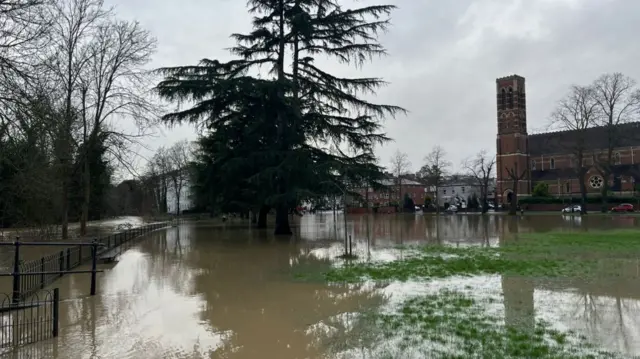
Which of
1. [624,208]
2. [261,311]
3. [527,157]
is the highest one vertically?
[527,157]

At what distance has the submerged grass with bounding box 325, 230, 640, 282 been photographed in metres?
12.7

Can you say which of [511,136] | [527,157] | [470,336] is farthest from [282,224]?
[527,157]

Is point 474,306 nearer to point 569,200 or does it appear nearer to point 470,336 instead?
point 470,336

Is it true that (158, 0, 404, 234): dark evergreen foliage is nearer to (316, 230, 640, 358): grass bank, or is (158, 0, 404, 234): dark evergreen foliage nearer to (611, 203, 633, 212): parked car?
(316, 230, 640, 358): grass bank

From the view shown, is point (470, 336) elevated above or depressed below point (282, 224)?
below

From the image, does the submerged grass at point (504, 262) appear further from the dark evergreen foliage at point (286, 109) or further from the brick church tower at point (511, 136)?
the brick church tower at point (511, 136)

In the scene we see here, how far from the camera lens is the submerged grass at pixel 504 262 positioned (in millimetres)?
12680

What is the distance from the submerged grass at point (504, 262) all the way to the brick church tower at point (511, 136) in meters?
65.1

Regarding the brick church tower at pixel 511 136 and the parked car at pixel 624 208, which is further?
the brick church tower at pixel 511 136

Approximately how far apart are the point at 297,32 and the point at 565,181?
7147 centimetres

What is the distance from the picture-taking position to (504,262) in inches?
576

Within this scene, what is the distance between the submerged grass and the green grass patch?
3.84 meters

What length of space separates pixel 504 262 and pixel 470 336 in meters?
8.65

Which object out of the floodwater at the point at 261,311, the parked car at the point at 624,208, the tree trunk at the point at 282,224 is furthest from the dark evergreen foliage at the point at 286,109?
the parked car at the point at 624,208
